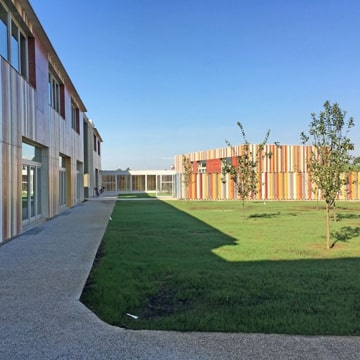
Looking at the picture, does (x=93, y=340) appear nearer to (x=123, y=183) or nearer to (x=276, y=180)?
(x=276, y=180)

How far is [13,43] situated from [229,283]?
9.50 meters

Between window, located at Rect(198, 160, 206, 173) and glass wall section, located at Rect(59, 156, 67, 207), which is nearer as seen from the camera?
glass wall section, located at Rect(59, 156, 67, 207)

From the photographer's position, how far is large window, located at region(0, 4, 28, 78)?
419 inches

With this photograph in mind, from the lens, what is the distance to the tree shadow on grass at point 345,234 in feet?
35.4

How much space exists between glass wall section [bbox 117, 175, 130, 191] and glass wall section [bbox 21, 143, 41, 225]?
40.4 m

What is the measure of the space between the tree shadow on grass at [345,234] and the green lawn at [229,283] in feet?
0.45

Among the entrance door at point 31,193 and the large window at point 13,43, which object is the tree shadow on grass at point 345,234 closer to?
the entrance door at point 31,193

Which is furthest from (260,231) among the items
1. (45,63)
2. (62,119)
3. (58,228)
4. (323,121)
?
(62,119)

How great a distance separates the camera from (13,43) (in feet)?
Result: 38.8

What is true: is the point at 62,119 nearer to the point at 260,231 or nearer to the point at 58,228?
the point at 58,228

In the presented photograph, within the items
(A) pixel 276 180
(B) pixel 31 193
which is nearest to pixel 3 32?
(B) pixel 31 193

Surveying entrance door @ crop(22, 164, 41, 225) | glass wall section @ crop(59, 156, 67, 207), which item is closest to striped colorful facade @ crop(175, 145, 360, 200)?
glass wall section @ crop(59, 156, 67, 207)

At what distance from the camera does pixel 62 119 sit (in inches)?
784

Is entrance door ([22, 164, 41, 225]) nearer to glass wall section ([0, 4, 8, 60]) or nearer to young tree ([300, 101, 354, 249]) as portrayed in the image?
glass wall section ([0, 4, 8, 60])
